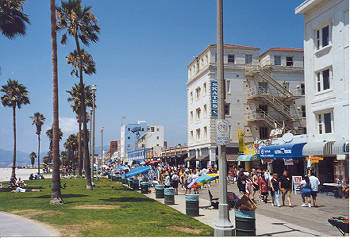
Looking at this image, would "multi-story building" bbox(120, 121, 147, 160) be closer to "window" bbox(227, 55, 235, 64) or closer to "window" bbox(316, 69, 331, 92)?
"window" bbox(227, 55, 235, 64)

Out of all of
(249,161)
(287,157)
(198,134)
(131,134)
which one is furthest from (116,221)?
(131,134)

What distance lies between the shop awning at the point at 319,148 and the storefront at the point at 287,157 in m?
1.38

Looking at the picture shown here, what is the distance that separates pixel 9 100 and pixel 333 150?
42133 mm

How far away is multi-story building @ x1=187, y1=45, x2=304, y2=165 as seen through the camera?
43.2 metres

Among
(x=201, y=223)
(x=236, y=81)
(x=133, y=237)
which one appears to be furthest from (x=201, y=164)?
(x=133, y=237)

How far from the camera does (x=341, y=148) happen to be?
2000 centimetres

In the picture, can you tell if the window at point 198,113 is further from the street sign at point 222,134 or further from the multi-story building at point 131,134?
the multi-story building at point 131,134

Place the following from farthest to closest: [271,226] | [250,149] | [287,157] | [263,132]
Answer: [263,132]
[250,149]
[287,157]
[271,226]

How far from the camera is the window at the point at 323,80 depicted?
906 inches

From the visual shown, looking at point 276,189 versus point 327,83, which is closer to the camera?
point 276,189

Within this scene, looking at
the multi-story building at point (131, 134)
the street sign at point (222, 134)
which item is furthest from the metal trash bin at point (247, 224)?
the multi-story building at point (131, 134)

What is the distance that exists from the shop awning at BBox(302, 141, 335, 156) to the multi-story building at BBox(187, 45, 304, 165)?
61.8 ft

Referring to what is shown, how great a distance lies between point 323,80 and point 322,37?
114 inches

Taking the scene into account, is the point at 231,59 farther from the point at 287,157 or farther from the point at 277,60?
the point at 287,157
